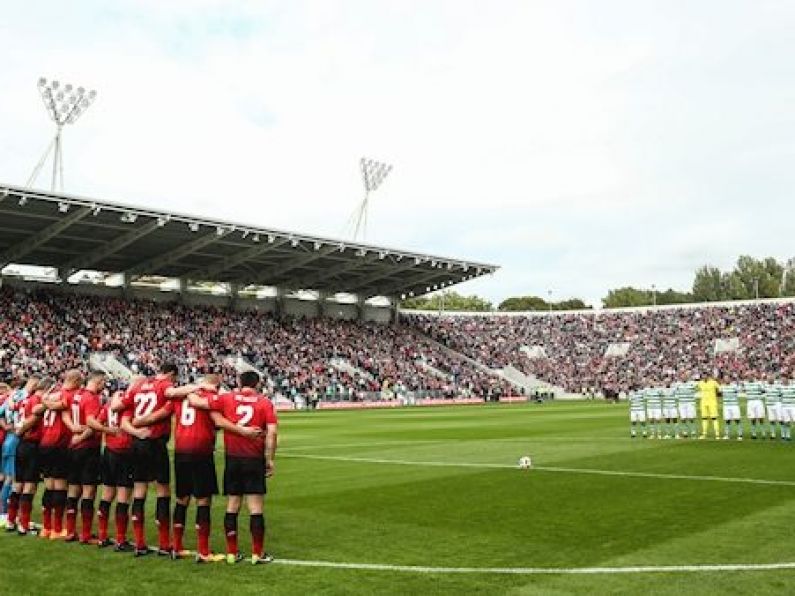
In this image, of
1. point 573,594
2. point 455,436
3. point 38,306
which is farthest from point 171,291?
point 573,594

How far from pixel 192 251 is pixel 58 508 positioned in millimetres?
39739

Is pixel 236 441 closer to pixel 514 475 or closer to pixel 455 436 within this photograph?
pixel 514 475

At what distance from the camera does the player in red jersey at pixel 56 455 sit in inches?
427

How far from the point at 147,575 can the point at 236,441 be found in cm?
164

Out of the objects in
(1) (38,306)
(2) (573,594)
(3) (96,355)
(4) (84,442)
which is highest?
(1) (38,306)

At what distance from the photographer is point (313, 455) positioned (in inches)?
842

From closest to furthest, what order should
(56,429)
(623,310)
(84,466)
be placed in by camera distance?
(84,466), (56,429), (623,310)

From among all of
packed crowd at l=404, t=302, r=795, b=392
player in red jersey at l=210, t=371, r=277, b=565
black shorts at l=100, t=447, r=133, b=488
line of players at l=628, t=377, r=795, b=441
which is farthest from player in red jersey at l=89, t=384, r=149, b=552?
packed crowd at l=404, t=302, r=795, b=392

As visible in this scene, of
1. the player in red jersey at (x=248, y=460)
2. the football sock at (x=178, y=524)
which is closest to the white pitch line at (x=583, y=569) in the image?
the player in red jersey at (x=248, y=460)

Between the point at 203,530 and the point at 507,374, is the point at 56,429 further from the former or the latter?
the point at 507,374

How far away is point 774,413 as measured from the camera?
23.1 m

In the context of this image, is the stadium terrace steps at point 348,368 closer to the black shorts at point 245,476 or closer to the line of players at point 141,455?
the line of players at point 141,455

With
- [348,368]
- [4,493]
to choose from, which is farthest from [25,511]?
[348,368]

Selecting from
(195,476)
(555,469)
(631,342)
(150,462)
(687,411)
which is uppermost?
(631,342)
